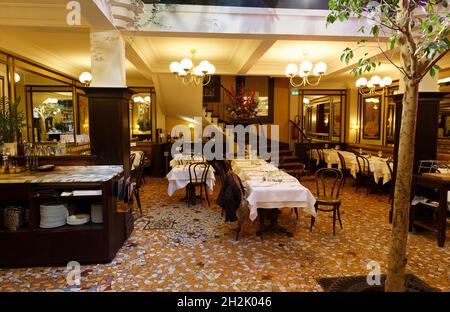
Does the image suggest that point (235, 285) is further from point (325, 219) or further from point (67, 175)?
point (325, 219)

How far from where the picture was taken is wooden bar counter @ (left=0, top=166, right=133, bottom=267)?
133 inches

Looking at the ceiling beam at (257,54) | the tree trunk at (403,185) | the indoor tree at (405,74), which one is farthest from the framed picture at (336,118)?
the tree trunk at (403,185)

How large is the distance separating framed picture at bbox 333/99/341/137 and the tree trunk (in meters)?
9.40

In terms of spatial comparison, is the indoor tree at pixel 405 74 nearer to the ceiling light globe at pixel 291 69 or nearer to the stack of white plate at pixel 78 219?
the stack of white plate at pixel 78 219

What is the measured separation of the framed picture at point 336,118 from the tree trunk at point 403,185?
9.40 metres

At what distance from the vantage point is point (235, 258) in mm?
3701

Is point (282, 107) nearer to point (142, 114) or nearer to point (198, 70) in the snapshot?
point (142, 114)

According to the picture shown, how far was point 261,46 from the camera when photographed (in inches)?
203

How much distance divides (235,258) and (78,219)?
76.2 inches

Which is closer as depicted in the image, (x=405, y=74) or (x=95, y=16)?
(x=405, y=74)

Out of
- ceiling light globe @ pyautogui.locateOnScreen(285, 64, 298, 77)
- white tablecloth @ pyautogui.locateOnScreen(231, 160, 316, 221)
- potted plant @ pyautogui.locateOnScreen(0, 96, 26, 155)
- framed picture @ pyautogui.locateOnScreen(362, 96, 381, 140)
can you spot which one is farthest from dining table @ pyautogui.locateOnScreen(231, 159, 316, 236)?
framed picture @ pyautogui.locateOnScreen(362, 96, 381, 140)

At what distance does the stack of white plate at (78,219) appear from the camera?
3.57 m

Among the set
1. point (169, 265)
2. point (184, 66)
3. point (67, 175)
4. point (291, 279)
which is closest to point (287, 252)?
point (291, 279)

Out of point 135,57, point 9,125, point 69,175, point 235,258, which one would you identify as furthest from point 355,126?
point 9,125
